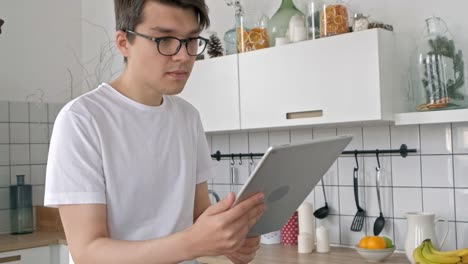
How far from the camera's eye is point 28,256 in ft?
10.3

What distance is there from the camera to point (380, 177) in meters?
2.66

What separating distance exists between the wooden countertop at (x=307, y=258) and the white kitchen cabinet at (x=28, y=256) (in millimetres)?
1017

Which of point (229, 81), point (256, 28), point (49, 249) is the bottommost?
point (49, 249)

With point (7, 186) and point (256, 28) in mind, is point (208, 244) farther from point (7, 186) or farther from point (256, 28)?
point (7, 186)

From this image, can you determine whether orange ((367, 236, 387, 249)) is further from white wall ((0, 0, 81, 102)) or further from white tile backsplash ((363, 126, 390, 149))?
white wall ((0, 0, 81, 102))

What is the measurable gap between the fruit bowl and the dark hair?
1343mm

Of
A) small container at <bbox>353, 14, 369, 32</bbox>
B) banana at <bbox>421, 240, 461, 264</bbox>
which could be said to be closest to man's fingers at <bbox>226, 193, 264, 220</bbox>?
banana at <bbox>421, 240, 461, 264</bbox>

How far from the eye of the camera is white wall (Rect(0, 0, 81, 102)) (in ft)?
12.0

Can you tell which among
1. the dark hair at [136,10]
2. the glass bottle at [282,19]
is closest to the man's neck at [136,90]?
the dark hair at [136,10]

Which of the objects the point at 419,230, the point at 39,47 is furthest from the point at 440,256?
the point at 39,47

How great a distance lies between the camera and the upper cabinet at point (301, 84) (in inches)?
92.8

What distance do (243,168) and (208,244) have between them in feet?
6.95

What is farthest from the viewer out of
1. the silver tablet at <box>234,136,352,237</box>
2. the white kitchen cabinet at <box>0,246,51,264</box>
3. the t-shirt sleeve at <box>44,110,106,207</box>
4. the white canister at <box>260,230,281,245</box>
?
the white kitchen cabinet at <box>0,246,51,264</box>

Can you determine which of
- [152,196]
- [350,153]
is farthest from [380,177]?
[152,196]
